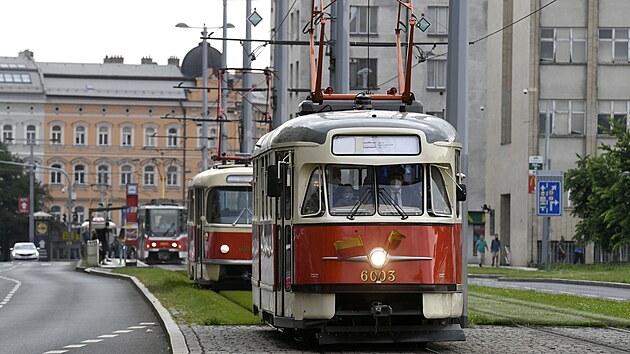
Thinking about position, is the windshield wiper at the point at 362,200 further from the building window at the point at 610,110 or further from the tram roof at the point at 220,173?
the building window at the point at 610,110

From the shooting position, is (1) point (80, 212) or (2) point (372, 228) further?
(1) point (80, 212)

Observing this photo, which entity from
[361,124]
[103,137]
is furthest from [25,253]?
[361,124]

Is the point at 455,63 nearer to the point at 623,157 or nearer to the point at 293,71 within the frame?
the point at 623,157

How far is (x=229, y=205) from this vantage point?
1355 inches

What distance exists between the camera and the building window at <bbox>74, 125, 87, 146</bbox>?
143000 mm

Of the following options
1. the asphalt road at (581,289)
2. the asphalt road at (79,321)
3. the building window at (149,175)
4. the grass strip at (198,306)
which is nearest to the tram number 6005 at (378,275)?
the asphalt road at (79,321)

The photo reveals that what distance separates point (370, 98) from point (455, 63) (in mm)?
2173

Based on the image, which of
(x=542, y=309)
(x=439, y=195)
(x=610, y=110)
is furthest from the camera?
(x=610, y=110)

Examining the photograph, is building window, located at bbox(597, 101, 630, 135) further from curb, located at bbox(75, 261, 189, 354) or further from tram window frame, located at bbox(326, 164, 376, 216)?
tram window frame, located at bbox(326, 164, 376, 216)

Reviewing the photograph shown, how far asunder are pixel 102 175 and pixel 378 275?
12768 centimetres

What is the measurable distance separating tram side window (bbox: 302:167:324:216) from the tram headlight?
884 millimetres

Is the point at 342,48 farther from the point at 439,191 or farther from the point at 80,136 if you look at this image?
the point at 80,136

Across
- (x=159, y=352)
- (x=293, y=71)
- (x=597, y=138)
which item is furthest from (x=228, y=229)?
(x=293, y=71)

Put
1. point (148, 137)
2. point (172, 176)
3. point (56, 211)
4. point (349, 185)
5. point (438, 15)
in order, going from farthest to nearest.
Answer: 1. point (56, 211)
2. point (172, 176)
3. point (148, 137)
4. point (438, 15)
5. point (349, 185)
